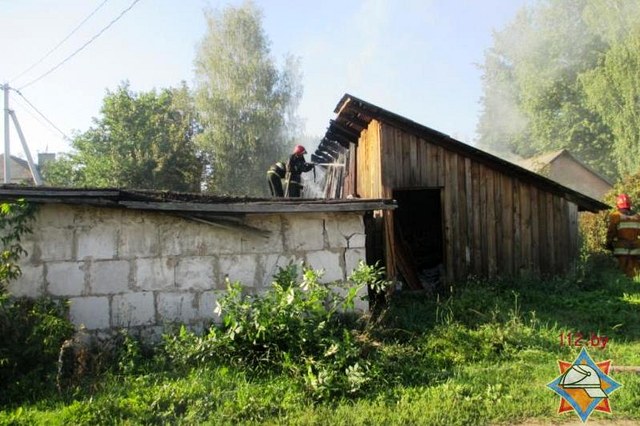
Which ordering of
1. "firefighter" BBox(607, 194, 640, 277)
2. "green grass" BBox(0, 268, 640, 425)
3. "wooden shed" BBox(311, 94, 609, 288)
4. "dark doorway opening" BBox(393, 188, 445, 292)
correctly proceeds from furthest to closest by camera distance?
"dark doorway opening" BBox(393, 188, 445, 292)
"firefighter" BBox(607, 194, 640, 277)
"wooden shed" BBox(311, 94, 609, 288)
"green grass" BBox(0, 268, 640, 425)

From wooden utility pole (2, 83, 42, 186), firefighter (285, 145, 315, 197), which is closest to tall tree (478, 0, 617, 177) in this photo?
firefighter (285, 145, 315, 197)

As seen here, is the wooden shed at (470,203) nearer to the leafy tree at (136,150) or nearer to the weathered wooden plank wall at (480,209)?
the weathered wooden plank wall at (480,209)

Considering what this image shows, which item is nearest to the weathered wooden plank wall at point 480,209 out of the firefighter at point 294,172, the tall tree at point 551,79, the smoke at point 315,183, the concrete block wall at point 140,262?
the firefighter at point 294,172

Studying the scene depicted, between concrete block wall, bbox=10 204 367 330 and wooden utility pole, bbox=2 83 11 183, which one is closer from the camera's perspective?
concrete block wall, bbox=10 204 367 330

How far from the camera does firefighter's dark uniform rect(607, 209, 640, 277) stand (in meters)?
10.8

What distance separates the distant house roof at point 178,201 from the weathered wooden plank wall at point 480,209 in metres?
2.60

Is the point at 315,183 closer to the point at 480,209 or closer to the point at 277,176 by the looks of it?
the point at 277,176

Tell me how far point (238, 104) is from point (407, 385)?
2881 centimetres

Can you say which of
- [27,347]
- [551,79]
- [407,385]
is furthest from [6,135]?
[551,79]

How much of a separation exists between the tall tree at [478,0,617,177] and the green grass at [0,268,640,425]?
33.4m

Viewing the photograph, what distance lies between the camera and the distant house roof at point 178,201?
634 centimetres

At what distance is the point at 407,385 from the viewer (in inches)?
205

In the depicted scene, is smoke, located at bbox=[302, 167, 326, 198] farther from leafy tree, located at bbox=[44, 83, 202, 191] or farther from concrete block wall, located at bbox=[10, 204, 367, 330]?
→ leafy tree, located at bbox=[44, 83, 202, 191]

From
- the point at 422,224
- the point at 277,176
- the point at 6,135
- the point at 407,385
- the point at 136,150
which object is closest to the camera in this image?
the point at 407,385
